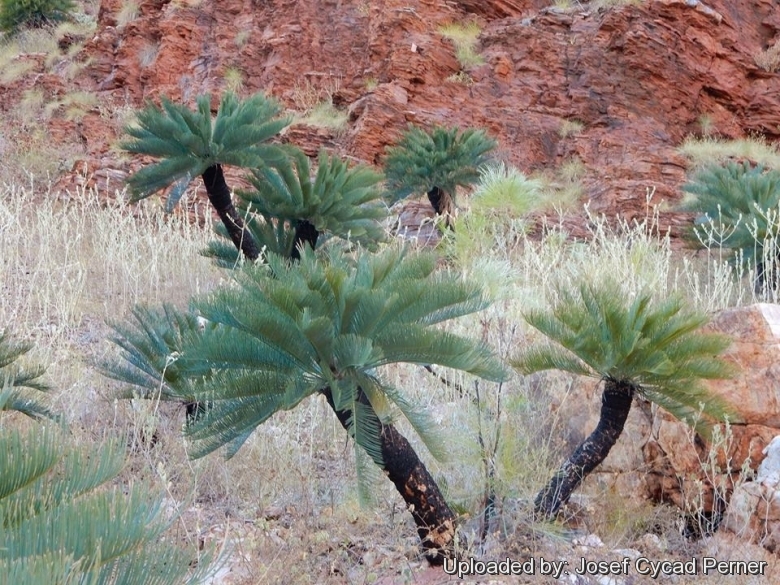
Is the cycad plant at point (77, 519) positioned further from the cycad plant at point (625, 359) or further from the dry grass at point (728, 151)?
the dry grass at point (728, 151)

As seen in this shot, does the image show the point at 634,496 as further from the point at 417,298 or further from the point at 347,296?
the point at 347,296

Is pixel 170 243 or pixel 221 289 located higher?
pixel 170 243

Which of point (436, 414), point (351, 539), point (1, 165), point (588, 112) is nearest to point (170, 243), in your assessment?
point (436, 414)

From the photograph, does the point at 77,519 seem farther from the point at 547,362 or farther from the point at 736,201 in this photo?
the point at 736,201

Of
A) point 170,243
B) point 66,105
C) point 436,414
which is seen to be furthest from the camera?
point 66,105

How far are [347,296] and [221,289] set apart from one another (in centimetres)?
42

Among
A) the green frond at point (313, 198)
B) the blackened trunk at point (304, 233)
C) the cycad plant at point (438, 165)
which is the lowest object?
the blackened trunk at point (304, 233)

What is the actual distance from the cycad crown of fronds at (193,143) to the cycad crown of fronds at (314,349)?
2.92 metres

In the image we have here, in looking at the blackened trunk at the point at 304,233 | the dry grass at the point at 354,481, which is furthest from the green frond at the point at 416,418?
the blackened trunk at the point at 304,233

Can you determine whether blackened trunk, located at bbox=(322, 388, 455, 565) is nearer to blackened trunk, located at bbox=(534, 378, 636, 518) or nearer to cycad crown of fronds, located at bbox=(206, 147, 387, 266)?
blackened trunk, located at bbox=(534, 378, 636, 518)

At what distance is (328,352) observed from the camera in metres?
2.32

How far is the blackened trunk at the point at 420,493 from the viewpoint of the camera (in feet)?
8.29

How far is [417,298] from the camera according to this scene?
8.09 ft

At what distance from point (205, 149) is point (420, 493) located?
3.38 m
